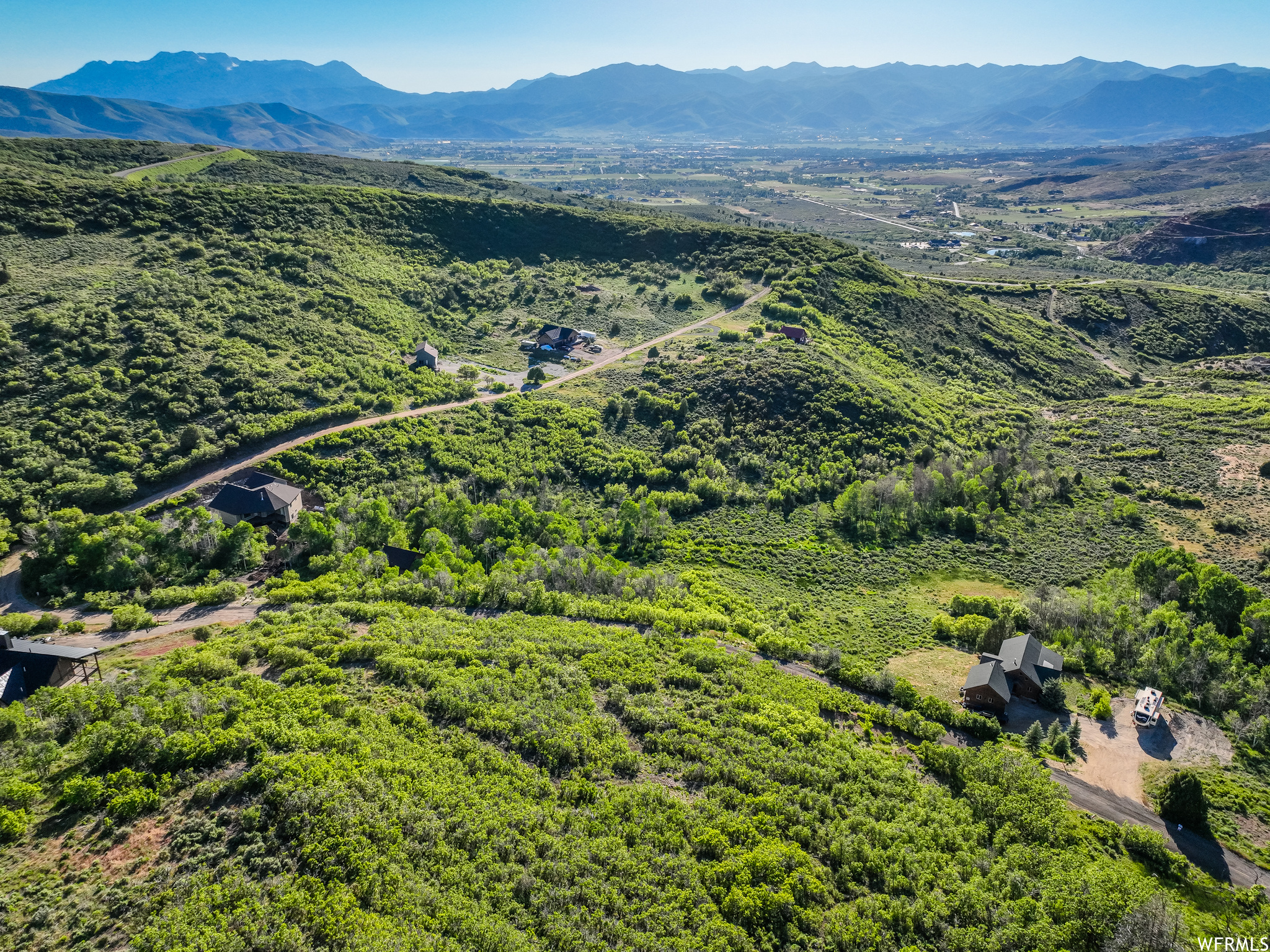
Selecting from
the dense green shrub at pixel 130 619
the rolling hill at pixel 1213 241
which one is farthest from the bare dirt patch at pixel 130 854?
the rolling hill at pixel 1213 241

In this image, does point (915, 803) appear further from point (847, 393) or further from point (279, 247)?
point (279, 247)

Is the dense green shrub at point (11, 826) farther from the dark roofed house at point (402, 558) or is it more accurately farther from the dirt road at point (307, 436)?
the dirt road at point (307, 436)

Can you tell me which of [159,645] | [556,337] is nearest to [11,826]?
[159,645]

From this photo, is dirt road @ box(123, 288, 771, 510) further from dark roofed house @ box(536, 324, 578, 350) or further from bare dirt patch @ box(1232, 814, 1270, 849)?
bare dirt patch @ box(1232, 814, 1270, 849)

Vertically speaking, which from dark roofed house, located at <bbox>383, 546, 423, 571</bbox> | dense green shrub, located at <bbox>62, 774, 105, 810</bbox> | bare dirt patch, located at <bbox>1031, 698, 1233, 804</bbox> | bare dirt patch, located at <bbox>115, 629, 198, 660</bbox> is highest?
dense green shrub, located at <bbox>62, 774, 105, 810</bbox>

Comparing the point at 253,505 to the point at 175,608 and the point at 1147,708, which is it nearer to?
the point at 175,608

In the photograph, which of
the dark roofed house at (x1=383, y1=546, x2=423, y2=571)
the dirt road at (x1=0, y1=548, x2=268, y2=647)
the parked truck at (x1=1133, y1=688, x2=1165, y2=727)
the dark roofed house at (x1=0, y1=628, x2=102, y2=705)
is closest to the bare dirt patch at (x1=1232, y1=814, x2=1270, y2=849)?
the parked truck at (x1=1133, y1=688, x2=1165, y2=727)

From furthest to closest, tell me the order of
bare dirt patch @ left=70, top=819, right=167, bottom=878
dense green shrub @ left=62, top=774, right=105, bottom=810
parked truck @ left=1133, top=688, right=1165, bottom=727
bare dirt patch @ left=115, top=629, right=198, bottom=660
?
parked truck @ left=1133, top=688, right=1165, bottom=727, bare dirt patch @ left=115, top=629, right=198, bottom=660, dense green shrub @ left=62, top=774, right=105, bottom=810, bare dirt patch @ left=70, top=819, right=167, bottom=878

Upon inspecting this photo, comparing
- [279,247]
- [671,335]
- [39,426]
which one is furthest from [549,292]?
[39,426]
